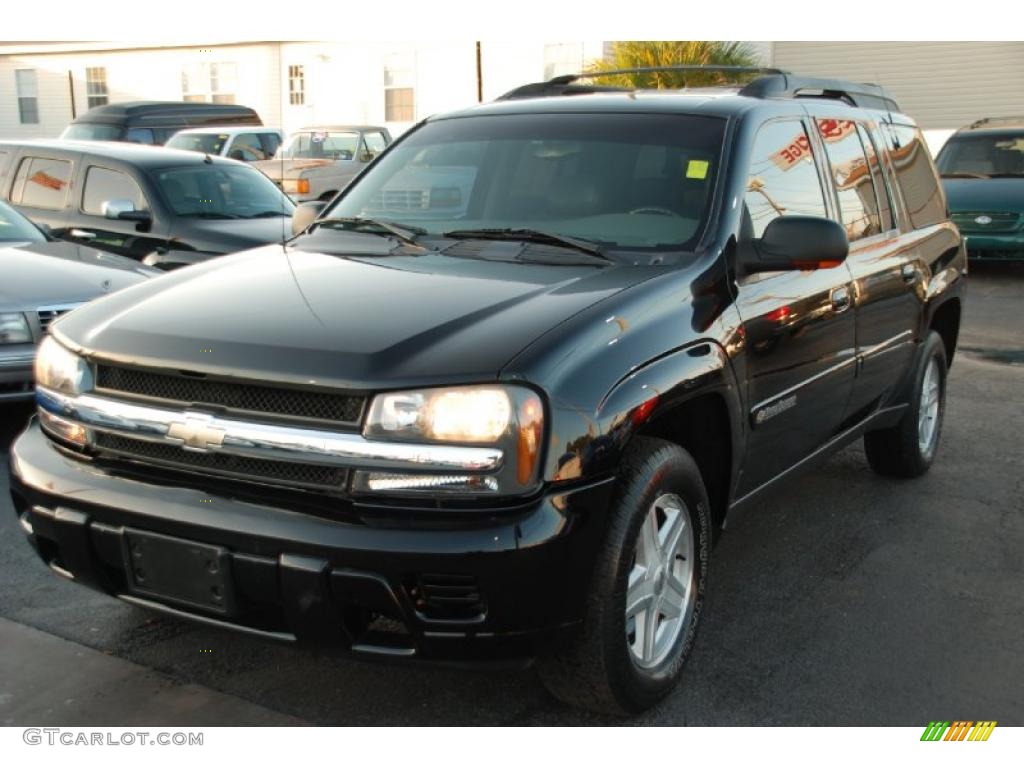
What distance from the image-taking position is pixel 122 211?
355 inches

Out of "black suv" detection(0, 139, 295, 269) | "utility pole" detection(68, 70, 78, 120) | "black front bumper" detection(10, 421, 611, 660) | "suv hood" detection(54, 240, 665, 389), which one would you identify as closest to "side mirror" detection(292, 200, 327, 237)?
"suv hood" detection(54, 240, 665, 389)

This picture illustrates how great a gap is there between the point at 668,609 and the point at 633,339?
0.82 metres

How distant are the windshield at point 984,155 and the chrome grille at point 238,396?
13.0 meters

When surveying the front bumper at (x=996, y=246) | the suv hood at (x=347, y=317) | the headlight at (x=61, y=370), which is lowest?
the front bumper at (x=996, y=246)

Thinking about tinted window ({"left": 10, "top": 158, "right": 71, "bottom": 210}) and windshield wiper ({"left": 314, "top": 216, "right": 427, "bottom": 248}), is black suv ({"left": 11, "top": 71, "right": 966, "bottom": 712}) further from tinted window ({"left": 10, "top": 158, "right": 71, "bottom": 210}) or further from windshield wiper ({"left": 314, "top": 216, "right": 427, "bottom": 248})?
tinted window ({"left": 10, "top": 158, "right": 71, "bottom": 210})

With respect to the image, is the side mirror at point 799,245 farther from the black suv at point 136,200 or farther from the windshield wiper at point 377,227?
the black suv at point 136,200

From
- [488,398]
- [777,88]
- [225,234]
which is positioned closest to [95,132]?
[225,234]

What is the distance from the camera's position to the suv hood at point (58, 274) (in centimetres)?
620

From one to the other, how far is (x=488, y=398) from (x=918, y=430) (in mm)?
3398

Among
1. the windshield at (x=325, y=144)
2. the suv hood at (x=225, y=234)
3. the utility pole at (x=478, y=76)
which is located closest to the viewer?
the suv hood at (x=225, y=234)

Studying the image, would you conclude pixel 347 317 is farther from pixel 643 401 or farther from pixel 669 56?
pixel 669 56

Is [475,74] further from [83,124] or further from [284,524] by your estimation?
[284,524]

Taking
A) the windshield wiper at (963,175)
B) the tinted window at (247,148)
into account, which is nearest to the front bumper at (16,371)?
the windshield wiper at (963,175)

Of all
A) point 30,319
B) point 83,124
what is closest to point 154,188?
point 30,319
